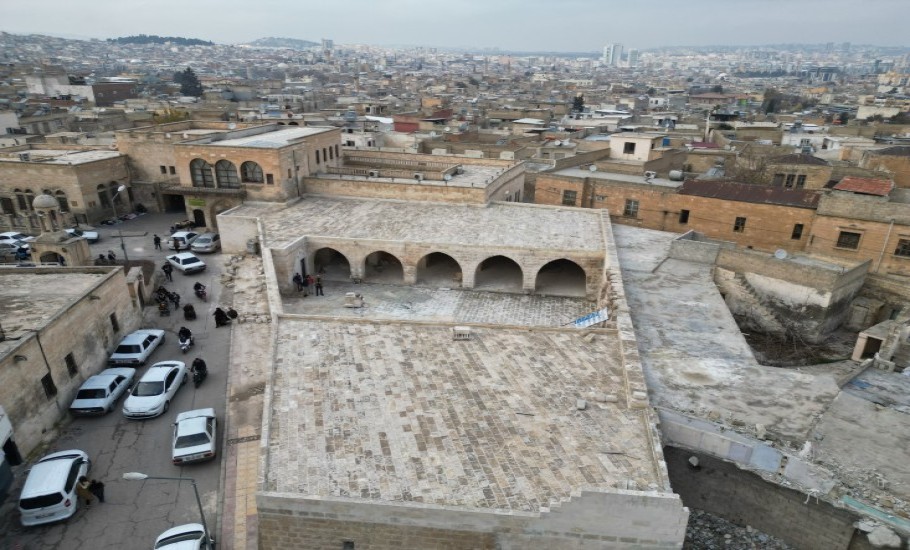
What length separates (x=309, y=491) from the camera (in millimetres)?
9953

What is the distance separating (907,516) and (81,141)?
51392 mm

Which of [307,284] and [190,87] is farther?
[190,87]

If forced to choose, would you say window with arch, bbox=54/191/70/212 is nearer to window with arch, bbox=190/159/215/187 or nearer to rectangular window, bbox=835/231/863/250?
window with arch, bbox=190/159/215/187

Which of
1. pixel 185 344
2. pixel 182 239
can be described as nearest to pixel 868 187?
pixel 185 344

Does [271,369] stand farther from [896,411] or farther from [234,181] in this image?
[234,181]

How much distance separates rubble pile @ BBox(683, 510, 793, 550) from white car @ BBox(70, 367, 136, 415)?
51.0 ft

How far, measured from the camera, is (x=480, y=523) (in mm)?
9477

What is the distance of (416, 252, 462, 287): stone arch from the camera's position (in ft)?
83.7

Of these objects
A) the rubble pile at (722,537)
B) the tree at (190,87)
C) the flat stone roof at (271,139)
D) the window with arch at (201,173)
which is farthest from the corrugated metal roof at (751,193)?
the tree at (190,87)

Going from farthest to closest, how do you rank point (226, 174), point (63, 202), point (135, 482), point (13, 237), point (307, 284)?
point (63, 202) < point (226, 174) < point (13, 237) < point (307, 284) < point (135, 482)

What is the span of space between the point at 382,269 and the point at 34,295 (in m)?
13.7

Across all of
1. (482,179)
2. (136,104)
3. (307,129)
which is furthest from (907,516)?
(136,104)

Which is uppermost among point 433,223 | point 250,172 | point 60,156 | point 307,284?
point 250,172

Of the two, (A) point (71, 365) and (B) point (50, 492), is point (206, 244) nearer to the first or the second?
(A) point (71, 365)
